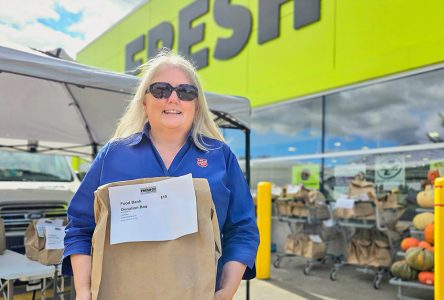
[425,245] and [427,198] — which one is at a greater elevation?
[427,198]

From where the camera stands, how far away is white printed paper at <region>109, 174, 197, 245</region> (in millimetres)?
1543

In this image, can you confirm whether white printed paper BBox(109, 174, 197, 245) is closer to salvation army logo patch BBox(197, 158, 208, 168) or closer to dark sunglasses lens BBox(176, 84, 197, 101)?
salvation army logo patch BBox(197, 158, 208, 168)

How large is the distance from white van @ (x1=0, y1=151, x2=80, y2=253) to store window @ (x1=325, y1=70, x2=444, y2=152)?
5.29 metres

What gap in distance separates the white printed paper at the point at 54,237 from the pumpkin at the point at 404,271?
4.41 m

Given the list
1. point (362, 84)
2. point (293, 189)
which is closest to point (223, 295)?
point (293, 189)

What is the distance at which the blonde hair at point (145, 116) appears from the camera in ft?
6.17

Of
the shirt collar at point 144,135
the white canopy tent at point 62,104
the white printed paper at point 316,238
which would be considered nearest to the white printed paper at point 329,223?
the white printed paper at point 316,238

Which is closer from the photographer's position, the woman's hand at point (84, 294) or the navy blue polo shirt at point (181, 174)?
the woman's hand at point (84, 294)

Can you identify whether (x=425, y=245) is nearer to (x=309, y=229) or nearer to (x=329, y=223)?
(x=329, y=223)

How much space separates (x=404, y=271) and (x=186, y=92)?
500 cm

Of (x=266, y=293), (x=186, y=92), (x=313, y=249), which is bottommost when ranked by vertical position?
(x=266, y=293)

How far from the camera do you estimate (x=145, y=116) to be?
6.39ft

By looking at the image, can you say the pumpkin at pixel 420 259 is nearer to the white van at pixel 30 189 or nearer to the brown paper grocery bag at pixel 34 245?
the brown paper grocery bag at pixel 34 245

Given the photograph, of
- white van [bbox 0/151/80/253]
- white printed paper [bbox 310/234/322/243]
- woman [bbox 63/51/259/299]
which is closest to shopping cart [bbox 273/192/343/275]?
white printed paper [bbox 310/234/322/243]
